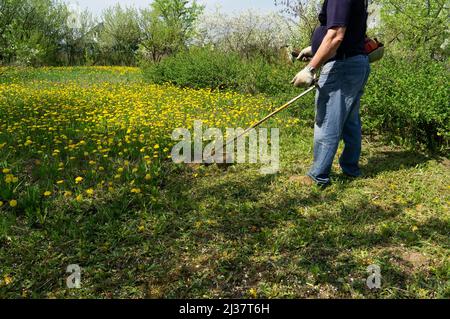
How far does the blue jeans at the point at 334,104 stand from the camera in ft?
10.3

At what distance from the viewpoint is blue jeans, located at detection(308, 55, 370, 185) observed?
314 cm

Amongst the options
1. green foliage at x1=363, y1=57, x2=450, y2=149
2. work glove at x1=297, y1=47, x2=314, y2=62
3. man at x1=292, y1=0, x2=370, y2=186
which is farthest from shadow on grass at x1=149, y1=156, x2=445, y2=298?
green foliage at x1=363, y1=57, x2=450, y2=149

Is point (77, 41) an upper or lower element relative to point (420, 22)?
upper

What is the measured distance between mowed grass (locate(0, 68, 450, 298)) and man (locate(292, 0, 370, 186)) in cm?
48

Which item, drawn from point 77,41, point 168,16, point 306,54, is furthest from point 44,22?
point 306,54

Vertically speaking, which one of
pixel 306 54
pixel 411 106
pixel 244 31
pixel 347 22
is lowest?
pixel 411 106

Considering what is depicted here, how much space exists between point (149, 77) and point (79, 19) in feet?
80.4

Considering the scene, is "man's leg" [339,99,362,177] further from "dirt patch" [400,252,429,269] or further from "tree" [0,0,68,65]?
"tree" [0,0,68,65]

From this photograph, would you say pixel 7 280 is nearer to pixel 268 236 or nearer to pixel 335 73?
pixel 268 236

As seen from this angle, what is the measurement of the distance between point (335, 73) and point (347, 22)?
47 centimetres

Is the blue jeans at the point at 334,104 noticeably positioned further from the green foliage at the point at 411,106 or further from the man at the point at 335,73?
the green foliage at the point at 411,106

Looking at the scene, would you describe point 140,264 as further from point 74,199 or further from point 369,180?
point 369,180

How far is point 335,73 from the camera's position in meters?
3.15

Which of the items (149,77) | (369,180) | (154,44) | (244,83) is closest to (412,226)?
(369,180)
